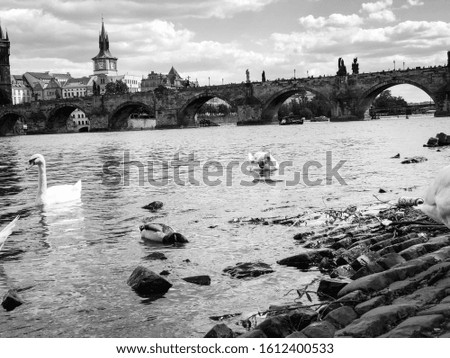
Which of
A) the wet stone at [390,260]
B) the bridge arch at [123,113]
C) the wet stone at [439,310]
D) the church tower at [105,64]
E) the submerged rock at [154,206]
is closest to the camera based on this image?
the wet stone at [439,310]

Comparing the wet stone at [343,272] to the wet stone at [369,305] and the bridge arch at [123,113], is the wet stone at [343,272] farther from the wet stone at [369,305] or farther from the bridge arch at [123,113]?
the bridge arch at [123,113]

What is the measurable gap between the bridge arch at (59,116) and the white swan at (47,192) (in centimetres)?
7243

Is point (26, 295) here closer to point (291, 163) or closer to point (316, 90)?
point (291, 163)

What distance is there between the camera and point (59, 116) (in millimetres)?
84375

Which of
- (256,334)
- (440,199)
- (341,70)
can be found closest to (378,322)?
(256,334)

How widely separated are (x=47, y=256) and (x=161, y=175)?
308 inches

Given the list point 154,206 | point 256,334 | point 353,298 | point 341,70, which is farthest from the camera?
point 341,70

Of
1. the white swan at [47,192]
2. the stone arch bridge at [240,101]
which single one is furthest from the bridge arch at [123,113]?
the white swan at [47,192]

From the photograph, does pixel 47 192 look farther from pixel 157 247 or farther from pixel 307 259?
pixel 307 259

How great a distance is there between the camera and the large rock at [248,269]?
4434mm

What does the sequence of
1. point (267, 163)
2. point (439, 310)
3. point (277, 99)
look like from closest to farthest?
point (439, 310) → point (267, 163) → point (277, 99)

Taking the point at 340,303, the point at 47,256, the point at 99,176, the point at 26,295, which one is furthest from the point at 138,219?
the point at 99,176

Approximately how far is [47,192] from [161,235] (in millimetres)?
3107

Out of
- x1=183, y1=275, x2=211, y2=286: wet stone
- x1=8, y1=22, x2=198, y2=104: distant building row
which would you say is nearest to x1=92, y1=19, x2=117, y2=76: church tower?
x1=8, y1=22, x2=198, y2=104: distant building row
